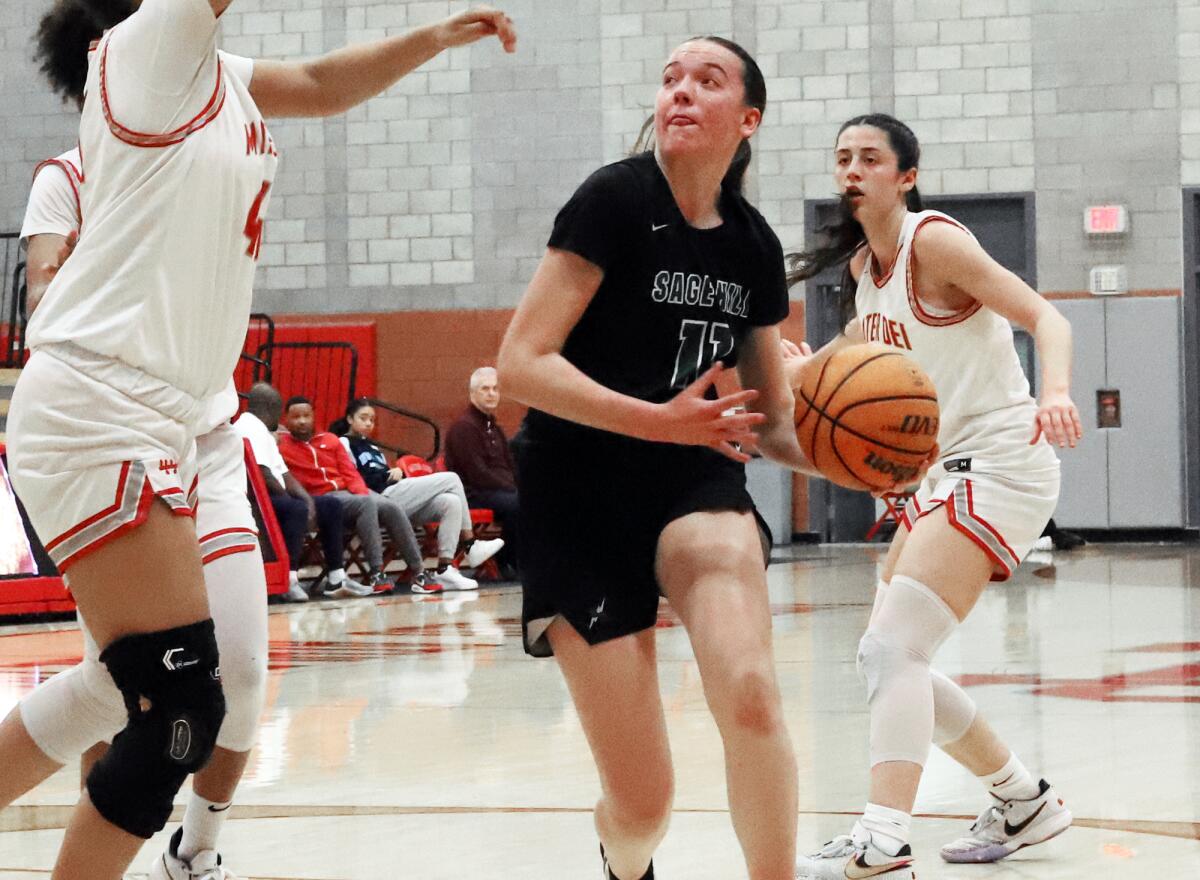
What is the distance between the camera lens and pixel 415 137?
17.0m

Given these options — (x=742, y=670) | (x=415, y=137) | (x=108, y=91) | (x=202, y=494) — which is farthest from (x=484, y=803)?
(x=415, y=137)

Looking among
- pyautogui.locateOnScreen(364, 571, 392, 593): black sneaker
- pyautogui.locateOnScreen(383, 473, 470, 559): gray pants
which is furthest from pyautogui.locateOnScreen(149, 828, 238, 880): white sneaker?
pyautogui.locateOnScreen(383, 473, 470, 559): gray pants

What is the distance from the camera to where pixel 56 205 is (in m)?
3.50

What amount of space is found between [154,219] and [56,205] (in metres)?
0.81

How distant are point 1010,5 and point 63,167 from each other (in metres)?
14.3

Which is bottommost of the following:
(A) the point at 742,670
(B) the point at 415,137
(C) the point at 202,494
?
(A) the point at 742,670

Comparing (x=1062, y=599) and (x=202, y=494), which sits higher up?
(x=202, y=494)

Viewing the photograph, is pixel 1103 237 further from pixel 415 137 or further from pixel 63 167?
pixel 63 167

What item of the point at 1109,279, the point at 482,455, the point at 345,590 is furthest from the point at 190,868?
the point at 1109,279

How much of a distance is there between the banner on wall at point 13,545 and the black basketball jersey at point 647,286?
7.32 meters

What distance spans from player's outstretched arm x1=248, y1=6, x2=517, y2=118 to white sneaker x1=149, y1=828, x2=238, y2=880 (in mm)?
1448

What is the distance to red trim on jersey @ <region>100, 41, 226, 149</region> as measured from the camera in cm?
277

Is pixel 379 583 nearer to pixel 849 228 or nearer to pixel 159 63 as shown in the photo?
pixel 849 228

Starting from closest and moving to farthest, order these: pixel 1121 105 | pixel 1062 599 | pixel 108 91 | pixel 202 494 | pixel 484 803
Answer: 1. pixel 108 91
2. pixel 202 494
3. pixel 484 803
4. pixel 1062 599
5. pixel 1121 105
